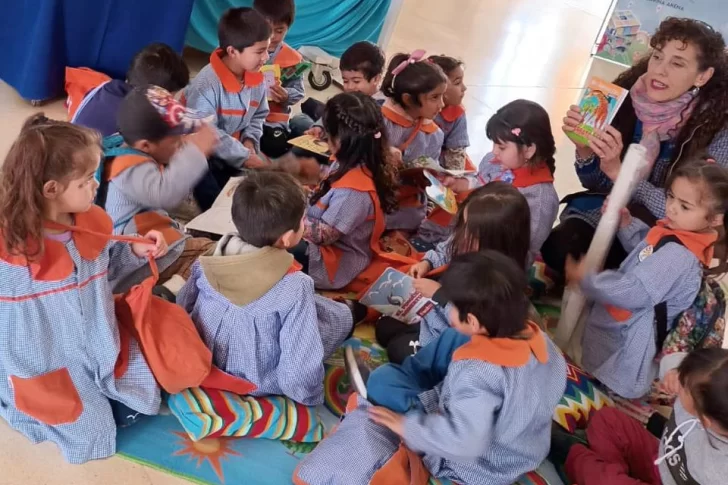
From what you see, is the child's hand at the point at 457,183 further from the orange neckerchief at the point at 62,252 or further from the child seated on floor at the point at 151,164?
the orange neckerchief at the point at 62,252

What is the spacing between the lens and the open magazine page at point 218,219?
7.62ft

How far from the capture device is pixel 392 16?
4133mm

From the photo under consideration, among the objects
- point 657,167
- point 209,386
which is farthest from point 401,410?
point 657,167

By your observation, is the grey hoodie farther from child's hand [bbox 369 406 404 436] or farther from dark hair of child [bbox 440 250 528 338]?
child's hand [bbox 369 406 404 436]

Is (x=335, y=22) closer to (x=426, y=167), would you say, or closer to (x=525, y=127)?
(x=426, y=167)

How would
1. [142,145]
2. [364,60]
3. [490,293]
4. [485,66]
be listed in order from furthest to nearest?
[485,66]
[364,60]
[142,145]
[490,293]

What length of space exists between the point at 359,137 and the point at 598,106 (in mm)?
722

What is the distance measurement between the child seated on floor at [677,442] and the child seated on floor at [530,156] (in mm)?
640

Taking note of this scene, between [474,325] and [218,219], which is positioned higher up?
[474,325]

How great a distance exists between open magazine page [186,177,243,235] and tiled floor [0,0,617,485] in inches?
33.5

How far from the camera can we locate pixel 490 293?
4.63ft

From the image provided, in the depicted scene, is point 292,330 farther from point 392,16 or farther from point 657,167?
point 392,16

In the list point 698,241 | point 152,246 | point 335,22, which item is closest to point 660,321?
point 698,241

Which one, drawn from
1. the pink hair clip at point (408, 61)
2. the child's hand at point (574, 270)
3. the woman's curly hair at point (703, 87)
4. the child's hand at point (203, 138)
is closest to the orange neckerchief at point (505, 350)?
the child's hand at point (574, 270)
